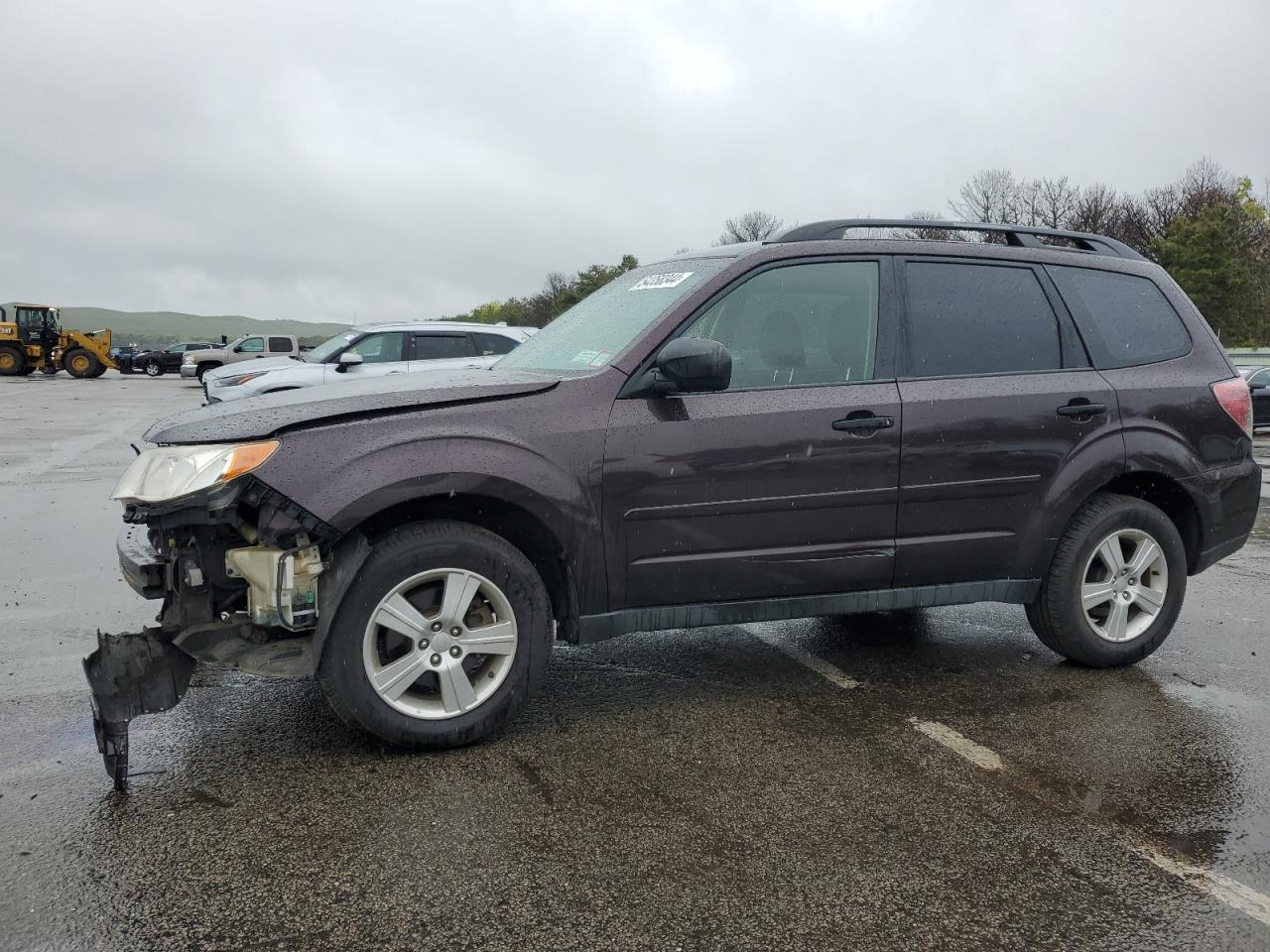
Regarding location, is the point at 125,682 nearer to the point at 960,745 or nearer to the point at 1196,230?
the point at 960,745

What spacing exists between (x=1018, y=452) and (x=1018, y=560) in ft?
1.58

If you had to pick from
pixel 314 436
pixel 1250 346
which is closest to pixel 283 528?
pixel 314 436

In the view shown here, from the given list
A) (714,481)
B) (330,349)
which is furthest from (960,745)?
(330,349)

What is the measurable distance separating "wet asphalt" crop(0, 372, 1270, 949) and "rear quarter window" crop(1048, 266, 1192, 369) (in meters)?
1.48

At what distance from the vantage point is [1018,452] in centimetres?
450

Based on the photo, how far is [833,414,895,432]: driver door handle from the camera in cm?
419

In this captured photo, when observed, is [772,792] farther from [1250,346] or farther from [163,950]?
[1250,346]

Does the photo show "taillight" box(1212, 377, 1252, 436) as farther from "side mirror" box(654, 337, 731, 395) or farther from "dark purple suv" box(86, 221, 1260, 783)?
"side mirror" box(654, 337, 731, 395)

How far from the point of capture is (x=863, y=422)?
422cm

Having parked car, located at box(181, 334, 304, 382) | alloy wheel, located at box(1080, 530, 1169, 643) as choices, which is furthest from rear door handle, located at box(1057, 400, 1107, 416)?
parked car, located at box(181, 334, 304, 382)

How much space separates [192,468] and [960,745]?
2875 mm

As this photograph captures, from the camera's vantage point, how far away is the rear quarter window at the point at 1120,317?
4852mm

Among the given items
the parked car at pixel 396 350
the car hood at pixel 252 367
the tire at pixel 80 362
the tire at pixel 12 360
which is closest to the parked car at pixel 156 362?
the tire at pixel 80 362

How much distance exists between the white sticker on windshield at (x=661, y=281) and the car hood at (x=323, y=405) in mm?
775
